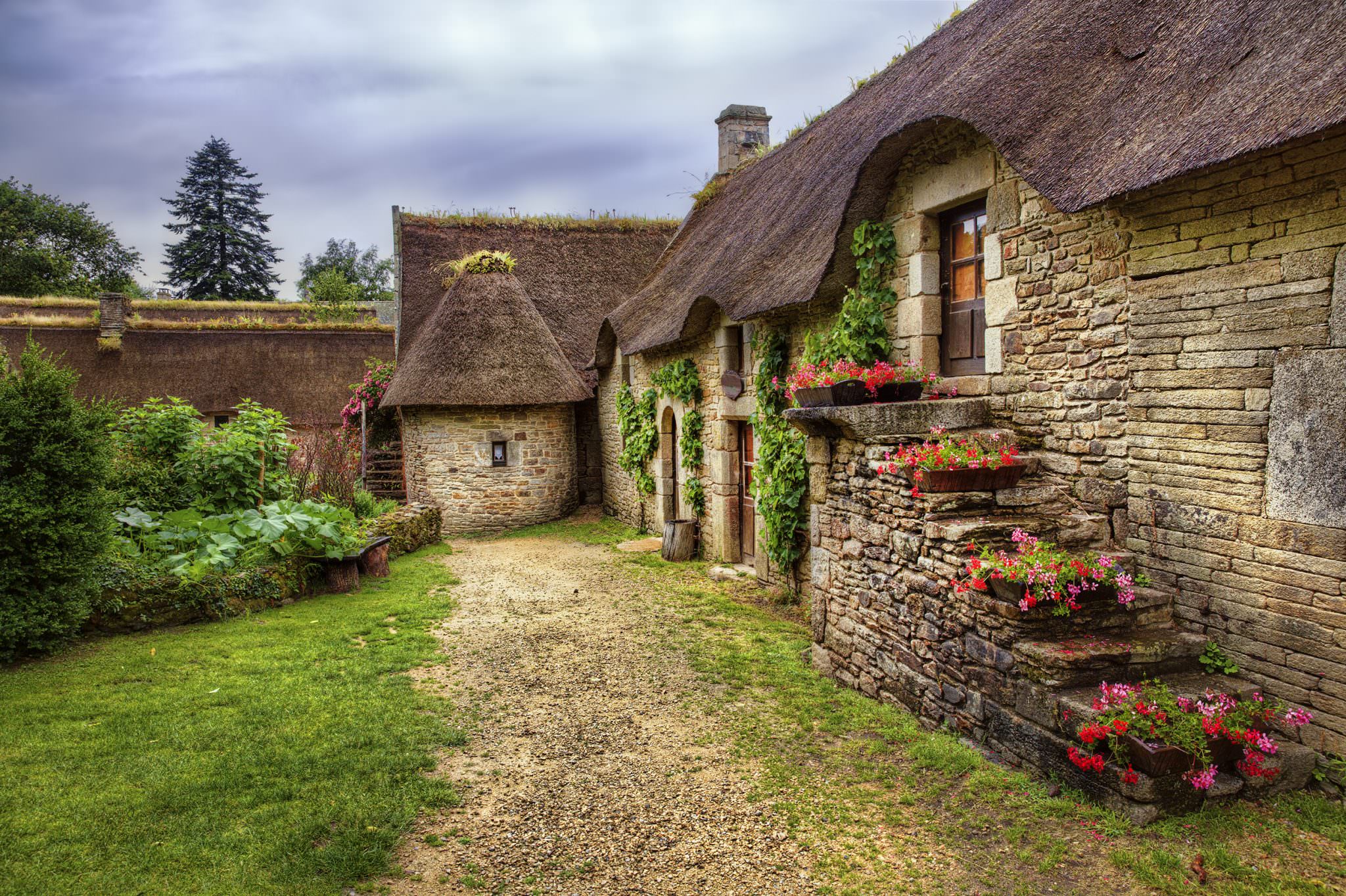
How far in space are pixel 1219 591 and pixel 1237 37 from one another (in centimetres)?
300

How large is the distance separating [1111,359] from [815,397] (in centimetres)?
202

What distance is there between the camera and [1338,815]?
349 cm

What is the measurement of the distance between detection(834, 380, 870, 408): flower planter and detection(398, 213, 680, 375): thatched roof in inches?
395

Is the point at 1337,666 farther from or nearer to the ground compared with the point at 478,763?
farther from the ground

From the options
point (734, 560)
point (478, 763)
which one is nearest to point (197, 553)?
point (478, 763)

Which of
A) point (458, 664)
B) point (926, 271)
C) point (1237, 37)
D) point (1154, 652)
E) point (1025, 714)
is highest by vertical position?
point (1237, 37)

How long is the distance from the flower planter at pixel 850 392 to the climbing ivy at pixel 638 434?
639 centimetres

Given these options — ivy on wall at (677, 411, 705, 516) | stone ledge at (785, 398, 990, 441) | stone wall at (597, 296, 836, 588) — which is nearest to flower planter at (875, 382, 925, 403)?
stone ledge at (785, 398, 990, 441)

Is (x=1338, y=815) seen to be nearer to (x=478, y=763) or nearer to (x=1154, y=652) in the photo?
(x=1154, y=652)

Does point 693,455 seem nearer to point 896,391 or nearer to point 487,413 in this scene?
point 487,413

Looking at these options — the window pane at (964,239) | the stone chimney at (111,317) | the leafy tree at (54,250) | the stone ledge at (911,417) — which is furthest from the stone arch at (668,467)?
the leafy tree at (54,250)

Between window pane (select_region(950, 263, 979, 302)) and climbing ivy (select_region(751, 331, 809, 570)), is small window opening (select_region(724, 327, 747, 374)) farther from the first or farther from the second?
window pane (select_region(950, 263, 979, 302))

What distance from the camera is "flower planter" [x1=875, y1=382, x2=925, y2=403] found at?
559 centimetres

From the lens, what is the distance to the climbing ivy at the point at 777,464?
754cm
